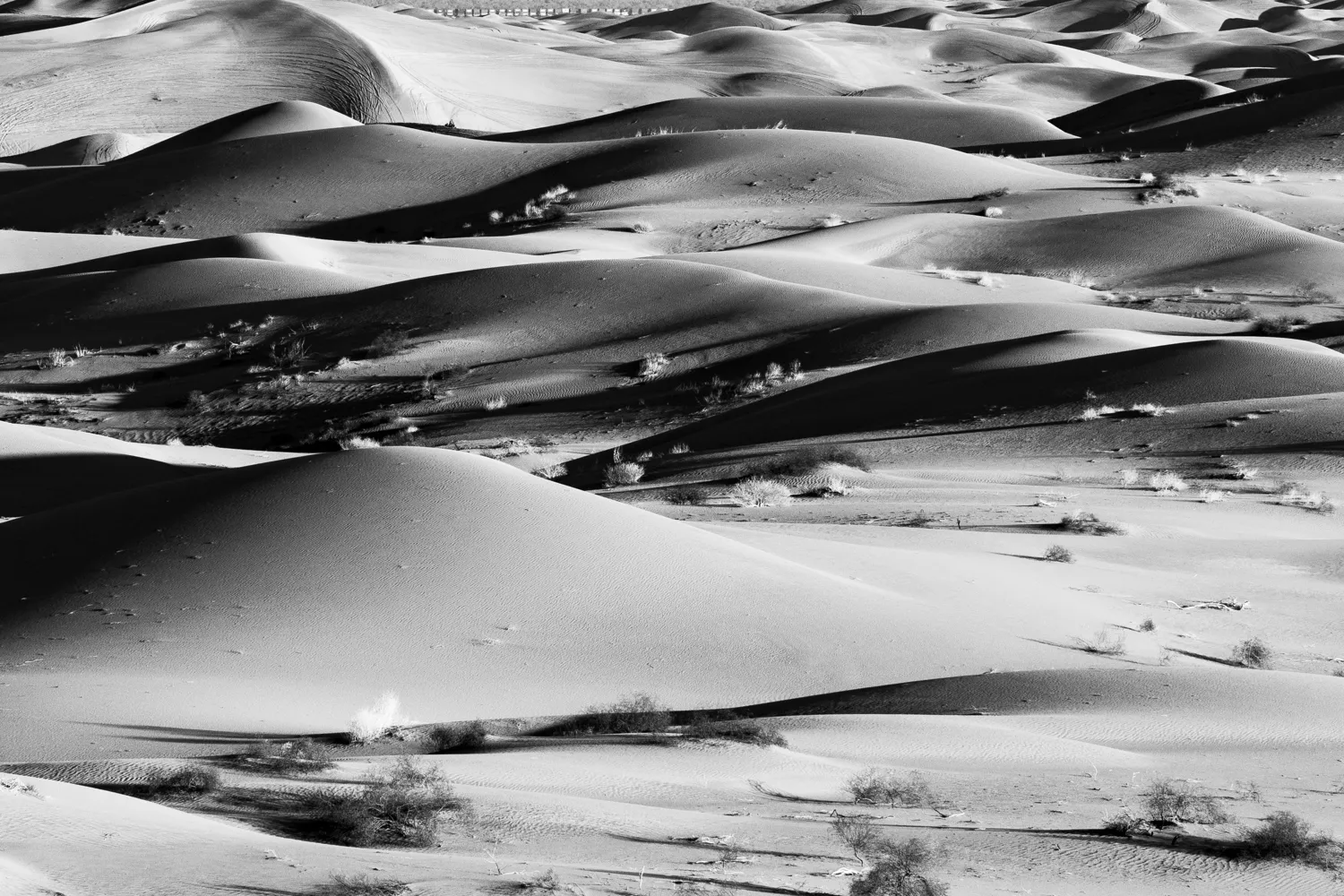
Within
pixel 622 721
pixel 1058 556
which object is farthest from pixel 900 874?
pixel 1058 556

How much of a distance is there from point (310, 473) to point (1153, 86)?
Result: 4642 cm

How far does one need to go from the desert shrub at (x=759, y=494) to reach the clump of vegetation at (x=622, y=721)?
6441mm

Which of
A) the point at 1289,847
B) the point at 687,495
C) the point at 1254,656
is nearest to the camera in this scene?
the point at 1289,847

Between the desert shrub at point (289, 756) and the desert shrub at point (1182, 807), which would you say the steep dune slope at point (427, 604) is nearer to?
the desert shrub at point (289, 756)

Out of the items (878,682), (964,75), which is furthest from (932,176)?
(964,75)

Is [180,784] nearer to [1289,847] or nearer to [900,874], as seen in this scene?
[900,874]

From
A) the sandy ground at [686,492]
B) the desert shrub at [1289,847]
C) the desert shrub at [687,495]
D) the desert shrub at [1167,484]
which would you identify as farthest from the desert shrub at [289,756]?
the desert shrub at [1167,484]

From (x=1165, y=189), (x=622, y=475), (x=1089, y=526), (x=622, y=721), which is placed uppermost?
(x=1165, y=189)

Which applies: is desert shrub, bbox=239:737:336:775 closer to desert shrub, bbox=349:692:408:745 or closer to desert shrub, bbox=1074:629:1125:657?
desert shrub, bbox=349:692:408:745

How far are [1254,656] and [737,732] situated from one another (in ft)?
13.6

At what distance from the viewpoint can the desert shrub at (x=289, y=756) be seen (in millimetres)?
6957

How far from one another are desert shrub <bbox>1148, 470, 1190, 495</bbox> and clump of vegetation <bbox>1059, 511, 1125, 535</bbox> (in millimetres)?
1665

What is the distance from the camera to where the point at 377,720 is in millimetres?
7734

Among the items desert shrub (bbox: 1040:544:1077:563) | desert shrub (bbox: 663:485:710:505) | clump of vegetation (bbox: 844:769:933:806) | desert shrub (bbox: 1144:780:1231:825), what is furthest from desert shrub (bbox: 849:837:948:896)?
desert shrub (bbox: 663:485:710:505)
